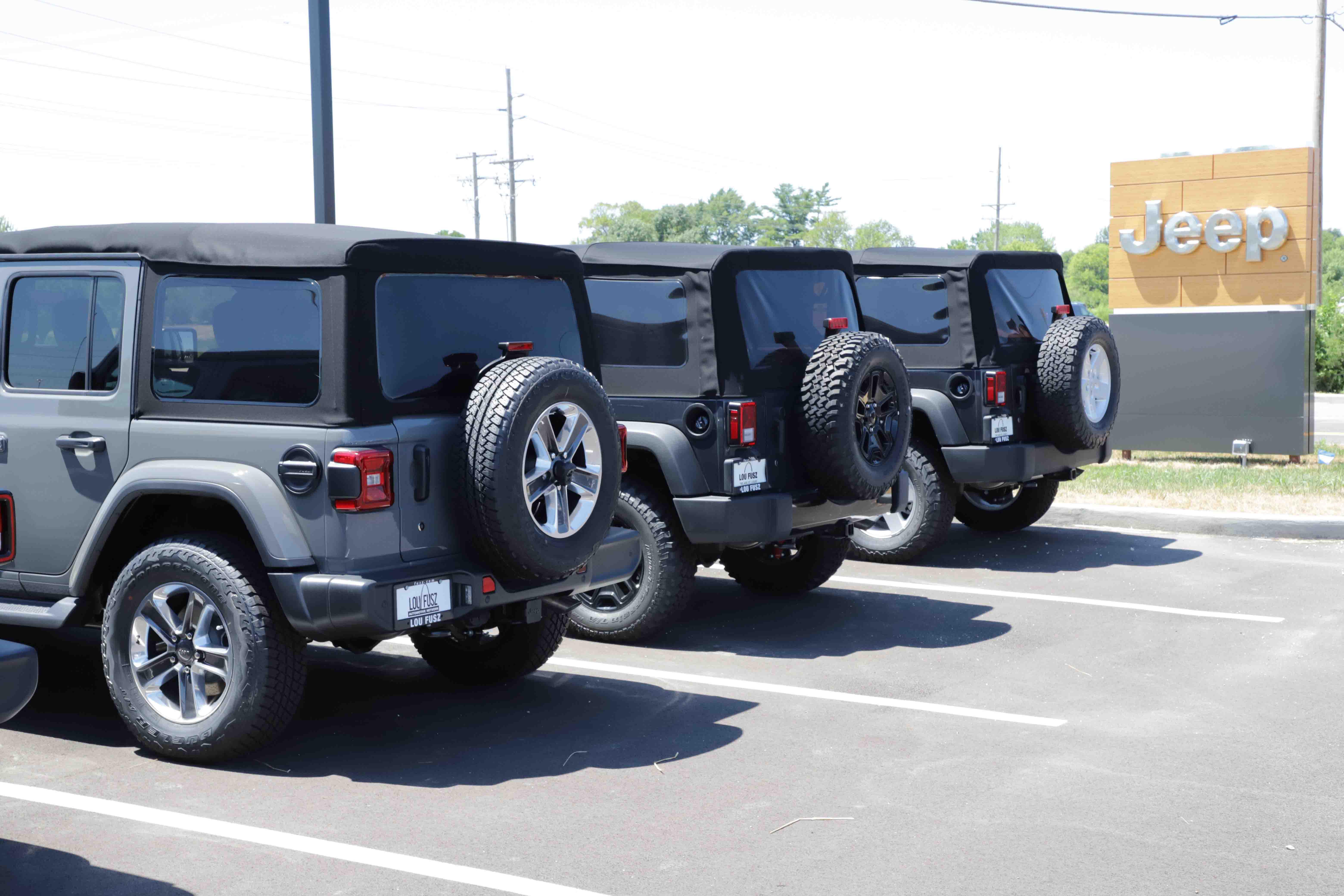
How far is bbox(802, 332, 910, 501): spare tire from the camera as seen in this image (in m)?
7.55

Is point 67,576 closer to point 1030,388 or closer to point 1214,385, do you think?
point 1030,388

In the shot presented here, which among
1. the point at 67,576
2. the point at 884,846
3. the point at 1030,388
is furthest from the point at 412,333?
the point at 1030,388

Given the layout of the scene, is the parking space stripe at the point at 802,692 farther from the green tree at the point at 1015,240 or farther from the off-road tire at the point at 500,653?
the green tree at the point at 1015,240

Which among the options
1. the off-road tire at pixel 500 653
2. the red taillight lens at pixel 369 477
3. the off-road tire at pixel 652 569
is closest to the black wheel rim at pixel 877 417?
the off-road tire at pixel 652 569

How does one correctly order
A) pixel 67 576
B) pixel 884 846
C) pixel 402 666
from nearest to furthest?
pixel 884 846 < pixel 67 576 < pixel 402 666

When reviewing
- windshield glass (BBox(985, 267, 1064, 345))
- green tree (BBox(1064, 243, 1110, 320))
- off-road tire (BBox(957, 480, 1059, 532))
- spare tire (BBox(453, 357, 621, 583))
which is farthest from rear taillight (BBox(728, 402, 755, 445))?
green tree (BBox(1064, 243, 1110, 320))

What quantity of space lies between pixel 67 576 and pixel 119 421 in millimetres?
679

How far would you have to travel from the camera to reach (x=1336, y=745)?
18.7 ft

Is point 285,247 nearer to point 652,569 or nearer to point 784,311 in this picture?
point 652,569

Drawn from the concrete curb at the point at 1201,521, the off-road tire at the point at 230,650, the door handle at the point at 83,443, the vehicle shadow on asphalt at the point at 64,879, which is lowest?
the vehicle shadow on asphalt at the point at 64,879

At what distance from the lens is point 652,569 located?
7512mm

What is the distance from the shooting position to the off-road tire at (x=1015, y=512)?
11453mm

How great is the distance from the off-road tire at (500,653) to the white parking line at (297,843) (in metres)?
1.77

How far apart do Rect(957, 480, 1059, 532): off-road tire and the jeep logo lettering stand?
6381 millimetres
